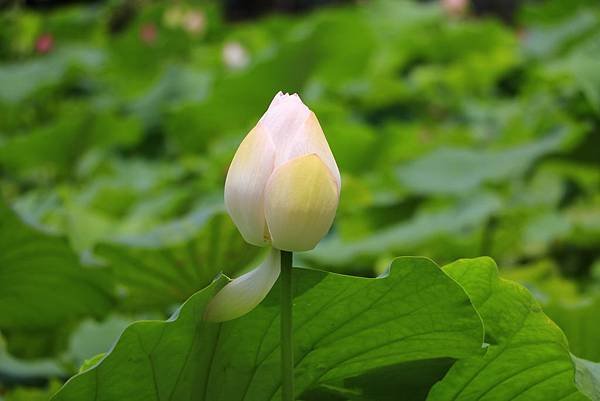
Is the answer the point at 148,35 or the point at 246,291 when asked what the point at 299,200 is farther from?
the point at 148,35

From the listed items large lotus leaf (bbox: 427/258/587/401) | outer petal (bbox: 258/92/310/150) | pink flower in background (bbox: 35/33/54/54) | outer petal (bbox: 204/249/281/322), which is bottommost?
large lotus leaf (bbox: 427/258/587/401)

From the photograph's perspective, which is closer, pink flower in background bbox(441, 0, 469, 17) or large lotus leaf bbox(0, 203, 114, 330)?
large lotus leaf bbox(0, 203, 114, 330)

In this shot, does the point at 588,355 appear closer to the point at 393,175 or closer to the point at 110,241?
the point at 110,241

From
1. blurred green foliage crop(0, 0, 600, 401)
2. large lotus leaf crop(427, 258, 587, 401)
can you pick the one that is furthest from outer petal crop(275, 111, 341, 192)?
blurred green foliage crop(0, 0, 600, 401)

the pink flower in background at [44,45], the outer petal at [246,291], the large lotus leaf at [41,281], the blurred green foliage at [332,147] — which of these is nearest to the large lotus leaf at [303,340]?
the outer petal at [246,291]

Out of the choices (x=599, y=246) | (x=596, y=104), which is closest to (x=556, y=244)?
(x=599, y=246)

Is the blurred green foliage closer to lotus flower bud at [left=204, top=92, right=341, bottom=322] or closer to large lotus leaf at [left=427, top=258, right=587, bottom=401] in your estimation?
large lotus leaf at [left=427, top=258, right=587, bottom=401]

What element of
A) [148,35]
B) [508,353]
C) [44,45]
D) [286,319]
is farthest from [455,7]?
[286,319]
